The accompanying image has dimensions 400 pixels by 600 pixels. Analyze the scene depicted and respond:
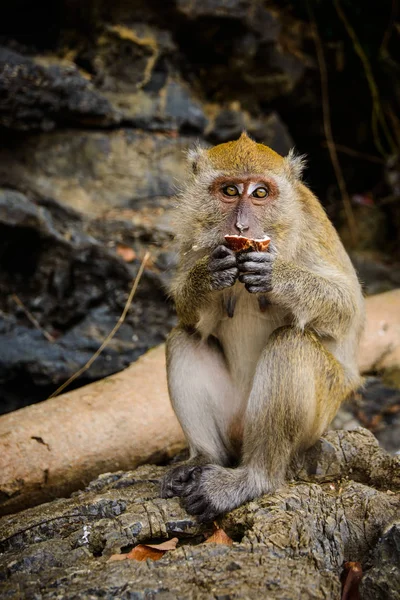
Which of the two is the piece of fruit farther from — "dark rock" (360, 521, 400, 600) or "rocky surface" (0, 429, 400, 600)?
"dark rock" (360, 521, 400, 600)

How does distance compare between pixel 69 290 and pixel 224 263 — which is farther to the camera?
pixel 69 290

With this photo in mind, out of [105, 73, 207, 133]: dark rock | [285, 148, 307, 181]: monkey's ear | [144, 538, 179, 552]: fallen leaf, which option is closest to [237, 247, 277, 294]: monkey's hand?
[285, 148, 307, 181]: monkey's ear

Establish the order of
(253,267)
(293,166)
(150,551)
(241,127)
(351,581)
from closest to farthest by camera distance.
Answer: (351,581) < (150,551) < (253,267) < (293,166) < (241,127)

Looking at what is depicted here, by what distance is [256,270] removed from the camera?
4.27m

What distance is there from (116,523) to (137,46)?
672 cm

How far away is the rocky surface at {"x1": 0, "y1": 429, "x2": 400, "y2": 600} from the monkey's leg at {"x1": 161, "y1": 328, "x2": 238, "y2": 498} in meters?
0.41

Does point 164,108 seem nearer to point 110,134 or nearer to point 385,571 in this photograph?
point 110,134

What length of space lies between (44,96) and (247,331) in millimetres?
4562

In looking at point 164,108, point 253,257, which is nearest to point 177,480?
point 253,257

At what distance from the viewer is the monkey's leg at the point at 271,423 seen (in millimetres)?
4195

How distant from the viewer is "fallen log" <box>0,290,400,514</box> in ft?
17.4

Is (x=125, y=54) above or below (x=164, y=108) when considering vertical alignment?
above

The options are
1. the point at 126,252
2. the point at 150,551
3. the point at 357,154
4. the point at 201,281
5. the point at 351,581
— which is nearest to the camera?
the point at 351,581

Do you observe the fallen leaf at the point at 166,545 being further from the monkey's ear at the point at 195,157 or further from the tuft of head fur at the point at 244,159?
the monkey's ear at the point at 195,157
